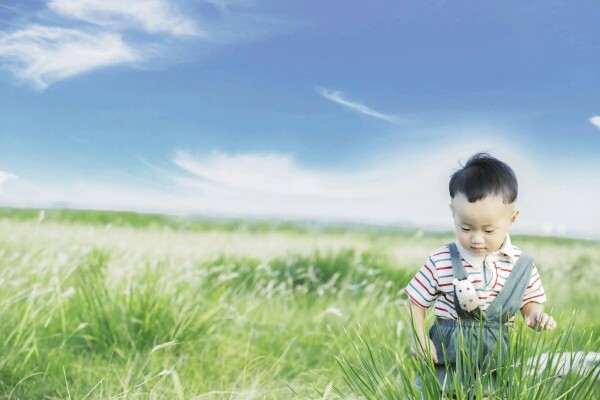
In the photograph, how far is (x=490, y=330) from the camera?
10.2 ft

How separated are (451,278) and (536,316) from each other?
0.44 m

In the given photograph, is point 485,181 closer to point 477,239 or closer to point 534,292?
point 477,239

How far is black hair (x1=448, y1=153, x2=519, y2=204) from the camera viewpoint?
3231mm

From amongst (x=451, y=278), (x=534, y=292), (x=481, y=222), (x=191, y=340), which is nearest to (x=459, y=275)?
(x=451, y=278)

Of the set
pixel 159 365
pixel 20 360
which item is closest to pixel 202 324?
pixel 159 365

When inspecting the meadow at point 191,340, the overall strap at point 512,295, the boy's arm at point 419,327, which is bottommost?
the meadow at point 191,340

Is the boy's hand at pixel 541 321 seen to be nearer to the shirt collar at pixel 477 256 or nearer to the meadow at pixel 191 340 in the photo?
the meadow at pixel 191 340

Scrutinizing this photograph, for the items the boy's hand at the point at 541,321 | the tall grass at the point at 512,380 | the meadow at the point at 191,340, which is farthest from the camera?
the boy's hand at the point at 541,321

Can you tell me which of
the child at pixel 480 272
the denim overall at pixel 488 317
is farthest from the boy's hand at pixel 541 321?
the denim overall at pixel 488 317

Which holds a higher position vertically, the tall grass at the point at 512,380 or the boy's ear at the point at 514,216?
the boy's ear at the point at 514,216

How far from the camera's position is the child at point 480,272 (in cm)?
325

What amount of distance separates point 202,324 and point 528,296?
2.38m

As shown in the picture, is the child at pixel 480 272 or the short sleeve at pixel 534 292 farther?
the short sleeve at pixel 534 292

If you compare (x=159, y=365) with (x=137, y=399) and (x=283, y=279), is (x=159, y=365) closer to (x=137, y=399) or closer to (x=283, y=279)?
(x=137, y=399)
